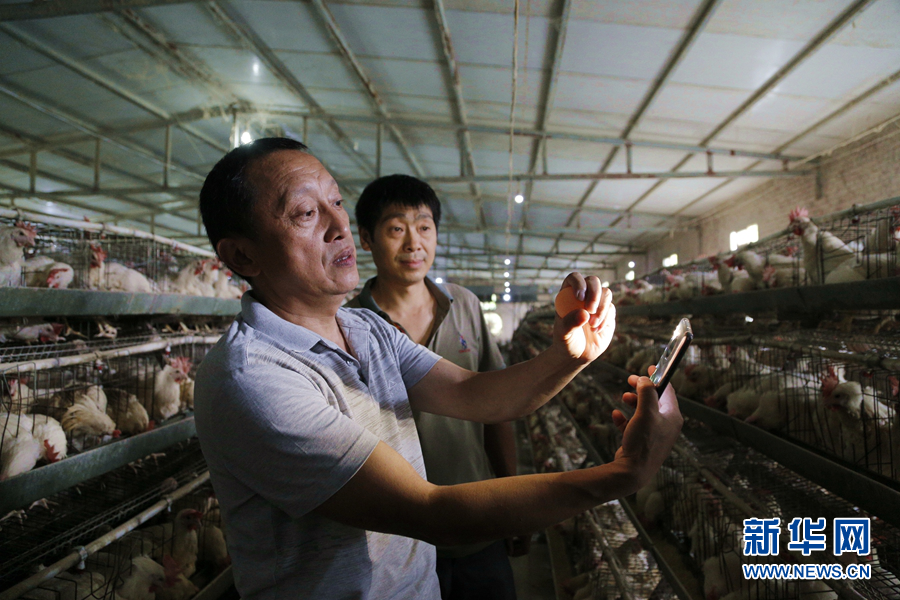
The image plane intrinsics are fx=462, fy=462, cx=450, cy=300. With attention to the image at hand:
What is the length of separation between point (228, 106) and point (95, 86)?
53.0 inches

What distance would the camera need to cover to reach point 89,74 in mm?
4887

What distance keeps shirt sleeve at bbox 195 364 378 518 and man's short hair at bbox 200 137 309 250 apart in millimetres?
341

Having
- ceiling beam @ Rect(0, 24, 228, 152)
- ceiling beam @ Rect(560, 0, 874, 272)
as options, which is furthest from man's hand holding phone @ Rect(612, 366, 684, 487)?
ceiling beam @ Rect(0, 24, 228, 152)

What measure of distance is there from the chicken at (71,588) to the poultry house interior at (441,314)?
2cm

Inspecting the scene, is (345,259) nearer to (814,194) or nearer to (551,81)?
(551,81)

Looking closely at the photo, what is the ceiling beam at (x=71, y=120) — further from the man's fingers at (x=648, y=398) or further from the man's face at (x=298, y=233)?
the man's fingers at (x=648, y=398)

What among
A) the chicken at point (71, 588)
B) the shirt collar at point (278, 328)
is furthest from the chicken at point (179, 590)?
the shirt collar at point (278, 328)

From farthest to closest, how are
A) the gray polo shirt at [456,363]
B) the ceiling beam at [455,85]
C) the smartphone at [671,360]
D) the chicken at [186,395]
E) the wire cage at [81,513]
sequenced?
the ceiling beam at [455,85] < the chicken at [186,395] < the wire cage at [81,513] < the gray polo shirt at [456,363] < the smartphone at [671,360]

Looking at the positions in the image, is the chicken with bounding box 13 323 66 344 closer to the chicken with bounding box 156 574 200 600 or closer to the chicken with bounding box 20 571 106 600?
the chicken with bounding box 20 571 106 600

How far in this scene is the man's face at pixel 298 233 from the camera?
37.2 inches

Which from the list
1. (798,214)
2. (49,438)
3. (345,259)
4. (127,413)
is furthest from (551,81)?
(49,438)

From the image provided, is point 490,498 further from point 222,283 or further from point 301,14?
point 301,14

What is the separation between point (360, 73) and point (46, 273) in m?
3.62

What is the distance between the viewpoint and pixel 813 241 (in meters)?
2.11
